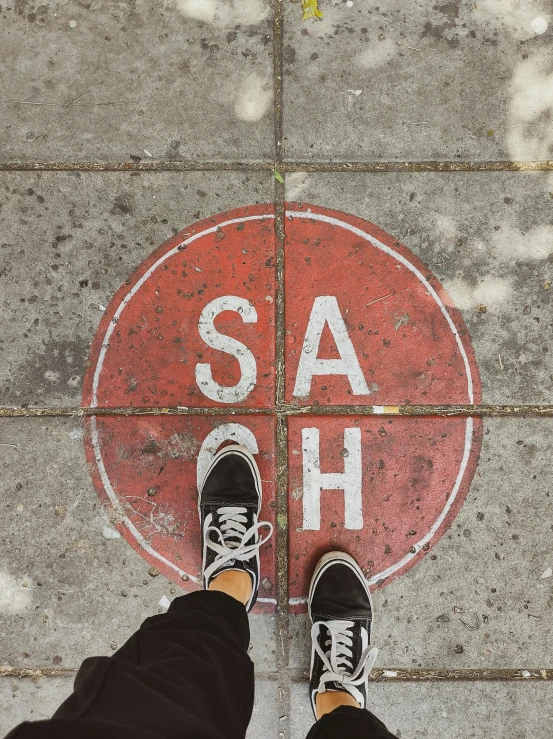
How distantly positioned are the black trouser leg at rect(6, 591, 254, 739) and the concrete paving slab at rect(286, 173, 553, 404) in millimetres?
1661

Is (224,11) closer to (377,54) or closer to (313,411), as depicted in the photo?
(377,54)

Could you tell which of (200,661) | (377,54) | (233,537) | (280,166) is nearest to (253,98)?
(280,166)

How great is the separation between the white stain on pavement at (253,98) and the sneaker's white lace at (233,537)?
2.20m

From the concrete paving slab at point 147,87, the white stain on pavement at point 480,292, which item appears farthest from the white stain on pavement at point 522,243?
the concrete paving slab at point 147,87

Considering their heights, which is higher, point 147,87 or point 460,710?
point 147,87

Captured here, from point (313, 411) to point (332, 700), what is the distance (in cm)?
148

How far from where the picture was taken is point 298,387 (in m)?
2.89

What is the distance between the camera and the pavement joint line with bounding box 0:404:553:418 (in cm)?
289

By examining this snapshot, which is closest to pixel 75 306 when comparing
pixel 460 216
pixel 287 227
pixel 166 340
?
pixel 166 340

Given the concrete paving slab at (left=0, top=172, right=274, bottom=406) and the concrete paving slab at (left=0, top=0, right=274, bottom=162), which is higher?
the concrete paving slab at (left=0, top=0, right=274, bottom=162)

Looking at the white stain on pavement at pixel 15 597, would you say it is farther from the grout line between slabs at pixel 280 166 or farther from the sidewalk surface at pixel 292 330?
the grout line between slabs at pixel 280 166

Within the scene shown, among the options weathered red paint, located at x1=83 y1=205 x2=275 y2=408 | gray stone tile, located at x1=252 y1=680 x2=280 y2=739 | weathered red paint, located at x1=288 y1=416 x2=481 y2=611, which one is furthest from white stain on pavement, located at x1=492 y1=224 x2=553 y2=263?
gray stone tile, located at x1=252 y1=680 x2=280 y2=739

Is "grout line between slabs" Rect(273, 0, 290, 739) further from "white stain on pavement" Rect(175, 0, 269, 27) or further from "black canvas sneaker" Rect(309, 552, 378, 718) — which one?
"white stain on pavement" Rect(175, 0, 269, 27)

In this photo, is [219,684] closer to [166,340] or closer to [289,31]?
[166,340]
